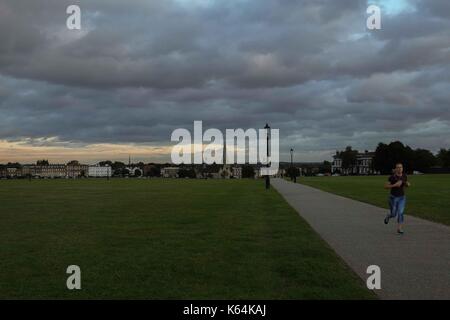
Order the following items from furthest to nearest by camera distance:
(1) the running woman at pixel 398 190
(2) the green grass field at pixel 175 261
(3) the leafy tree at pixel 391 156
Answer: (3) the leafy tree at pixel 391 156, (1) the running woman at pixel 398 190, (2) the green grass field at pixel 175 261

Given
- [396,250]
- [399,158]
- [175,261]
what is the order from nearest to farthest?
1. [175,261]
2. [396,250]
3. [399,158]

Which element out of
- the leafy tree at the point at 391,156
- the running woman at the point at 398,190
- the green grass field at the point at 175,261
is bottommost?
the green grass field at the point at 175,261

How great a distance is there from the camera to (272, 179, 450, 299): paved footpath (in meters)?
8.11

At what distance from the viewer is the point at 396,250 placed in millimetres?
11711

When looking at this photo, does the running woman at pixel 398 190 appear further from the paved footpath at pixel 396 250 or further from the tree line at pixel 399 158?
the tree line at pixel 399 158

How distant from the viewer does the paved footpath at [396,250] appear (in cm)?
811

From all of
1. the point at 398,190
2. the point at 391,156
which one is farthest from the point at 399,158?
the point at 398,190

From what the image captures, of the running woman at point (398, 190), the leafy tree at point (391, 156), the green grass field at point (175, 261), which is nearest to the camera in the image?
the green grass field at point (175, 261)

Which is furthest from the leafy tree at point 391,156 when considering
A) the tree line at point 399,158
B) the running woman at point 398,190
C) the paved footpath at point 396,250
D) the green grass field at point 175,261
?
the green grass field at point 175,261

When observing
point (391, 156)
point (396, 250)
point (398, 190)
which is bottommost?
point (396, 250)

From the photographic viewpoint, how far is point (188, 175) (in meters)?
185

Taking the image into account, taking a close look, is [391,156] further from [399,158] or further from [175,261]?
[175,261]
